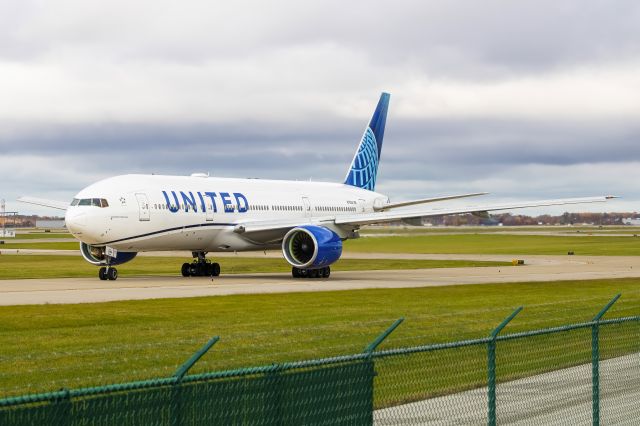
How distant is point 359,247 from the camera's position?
78062mm

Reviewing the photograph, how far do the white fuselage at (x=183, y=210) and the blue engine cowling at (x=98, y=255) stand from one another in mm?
1234

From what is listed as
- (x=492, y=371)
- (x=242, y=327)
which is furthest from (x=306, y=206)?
(x=492, y=371)

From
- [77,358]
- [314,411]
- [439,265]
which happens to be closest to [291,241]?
[439,265]

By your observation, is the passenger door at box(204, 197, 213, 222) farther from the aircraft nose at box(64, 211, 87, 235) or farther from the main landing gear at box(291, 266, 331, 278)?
the aircraft nose at box(64, 211, 87, 235)

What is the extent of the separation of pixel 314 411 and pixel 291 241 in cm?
3270

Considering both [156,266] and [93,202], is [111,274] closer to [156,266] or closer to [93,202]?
[93,202]

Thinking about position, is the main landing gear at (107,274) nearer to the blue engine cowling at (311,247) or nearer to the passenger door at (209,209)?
the passenger door at (209,209)

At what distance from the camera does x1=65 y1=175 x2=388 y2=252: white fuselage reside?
3606 cm

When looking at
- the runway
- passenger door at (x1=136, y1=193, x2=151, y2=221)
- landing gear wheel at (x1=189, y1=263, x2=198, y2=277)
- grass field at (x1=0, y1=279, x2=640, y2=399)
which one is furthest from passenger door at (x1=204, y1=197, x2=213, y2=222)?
grass field at (x1=0, y1=279, x2=640, y2=399)

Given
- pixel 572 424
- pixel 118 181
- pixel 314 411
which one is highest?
pixel 118 181

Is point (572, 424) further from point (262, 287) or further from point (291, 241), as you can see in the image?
point (291, 241)

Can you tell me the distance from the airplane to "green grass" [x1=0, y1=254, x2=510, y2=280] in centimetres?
307

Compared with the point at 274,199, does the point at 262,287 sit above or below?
below

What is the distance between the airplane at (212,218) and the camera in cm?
3634
